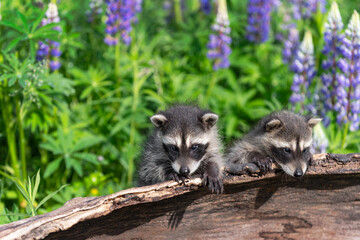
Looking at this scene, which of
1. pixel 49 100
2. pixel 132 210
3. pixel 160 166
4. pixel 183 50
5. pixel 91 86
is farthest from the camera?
pixel 183 50

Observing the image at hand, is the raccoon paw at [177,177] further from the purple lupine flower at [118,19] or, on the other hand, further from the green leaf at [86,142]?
the purple lupine flower at [118,19]

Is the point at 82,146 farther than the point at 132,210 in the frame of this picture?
Yes

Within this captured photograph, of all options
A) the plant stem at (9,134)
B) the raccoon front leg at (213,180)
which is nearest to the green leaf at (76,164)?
the plant stem at (9,134)

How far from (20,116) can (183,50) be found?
3.61 m

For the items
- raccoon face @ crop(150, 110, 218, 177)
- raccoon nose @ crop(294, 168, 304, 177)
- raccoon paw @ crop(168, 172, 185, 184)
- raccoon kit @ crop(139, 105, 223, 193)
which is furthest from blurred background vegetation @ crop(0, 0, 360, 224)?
raccoon nose @ crop(294, 168, 304, 177)

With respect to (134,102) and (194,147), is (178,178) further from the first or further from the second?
(134,102)

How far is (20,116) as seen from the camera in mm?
5895

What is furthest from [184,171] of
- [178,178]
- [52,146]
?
[52,146]

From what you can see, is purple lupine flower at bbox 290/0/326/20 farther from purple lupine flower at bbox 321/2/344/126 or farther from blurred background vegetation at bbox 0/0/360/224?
purple lupine flower at bbox 321/2/344/126

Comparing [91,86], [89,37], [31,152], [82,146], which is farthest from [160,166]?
[89,37]

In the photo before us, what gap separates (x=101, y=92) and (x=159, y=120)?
2604 mm

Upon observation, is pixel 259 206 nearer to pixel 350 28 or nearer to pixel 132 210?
pixel 132 210

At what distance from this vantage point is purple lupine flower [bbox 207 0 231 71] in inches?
289

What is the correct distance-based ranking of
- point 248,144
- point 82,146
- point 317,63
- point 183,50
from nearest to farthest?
1. point 248,144
2. point 82,146
3. point 317,63
4. point 183,50
